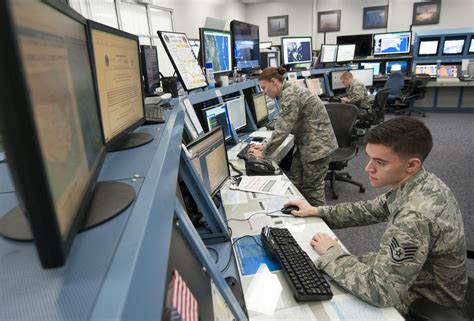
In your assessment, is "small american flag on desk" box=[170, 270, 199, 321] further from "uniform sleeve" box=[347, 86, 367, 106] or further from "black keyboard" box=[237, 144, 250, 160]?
"uniform sleeve" box=[347, 86, 367, 106]

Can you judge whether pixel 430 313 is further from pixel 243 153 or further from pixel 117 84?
pixel 243 153

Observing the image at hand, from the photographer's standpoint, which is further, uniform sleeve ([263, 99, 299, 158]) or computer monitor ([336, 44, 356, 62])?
computer monitor ([336, 44, 356, 62])

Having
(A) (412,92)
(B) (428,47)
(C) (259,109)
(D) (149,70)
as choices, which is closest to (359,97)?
(C) (259,109)

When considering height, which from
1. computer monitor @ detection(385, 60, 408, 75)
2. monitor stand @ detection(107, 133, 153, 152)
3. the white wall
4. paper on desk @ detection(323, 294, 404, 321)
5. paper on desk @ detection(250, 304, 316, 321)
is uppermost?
the white wall

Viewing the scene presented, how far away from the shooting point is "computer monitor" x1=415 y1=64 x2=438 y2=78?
23.2 ft

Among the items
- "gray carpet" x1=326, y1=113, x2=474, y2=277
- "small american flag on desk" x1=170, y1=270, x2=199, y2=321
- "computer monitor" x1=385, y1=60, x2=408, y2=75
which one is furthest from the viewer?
"computer monitor" x1=385, y1=60, x2=408, y2=75

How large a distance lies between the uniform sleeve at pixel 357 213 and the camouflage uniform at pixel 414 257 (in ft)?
0.60

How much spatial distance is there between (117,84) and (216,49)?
174 cm

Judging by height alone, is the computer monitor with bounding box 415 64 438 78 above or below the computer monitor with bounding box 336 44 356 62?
below

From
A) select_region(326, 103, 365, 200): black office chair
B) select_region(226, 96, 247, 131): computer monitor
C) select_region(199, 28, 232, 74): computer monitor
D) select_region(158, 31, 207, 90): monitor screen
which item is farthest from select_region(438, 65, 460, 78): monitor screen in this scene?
select_region(158, 31, 207, 90): monitor screen

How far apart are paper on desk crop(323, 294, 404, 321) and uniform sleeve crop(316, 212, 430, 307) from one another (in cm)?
2

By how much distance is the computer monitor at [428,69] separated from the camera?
7.08m

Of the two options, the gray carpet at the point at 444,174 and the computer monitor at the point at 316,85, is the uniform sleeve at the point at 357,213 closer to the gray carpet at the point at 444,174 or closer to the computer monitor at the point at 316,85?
the gray carpet at the point at 444,174

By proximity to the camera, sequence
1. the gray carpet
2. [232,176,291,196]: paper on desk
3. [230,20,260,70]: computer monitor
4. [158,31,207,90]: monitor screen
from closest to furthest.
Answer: [232,176,291,196]: paper on desk, [158,31,207,90]: monitor screen, the gray carpet, [230,20,260,70]: computer monitor
